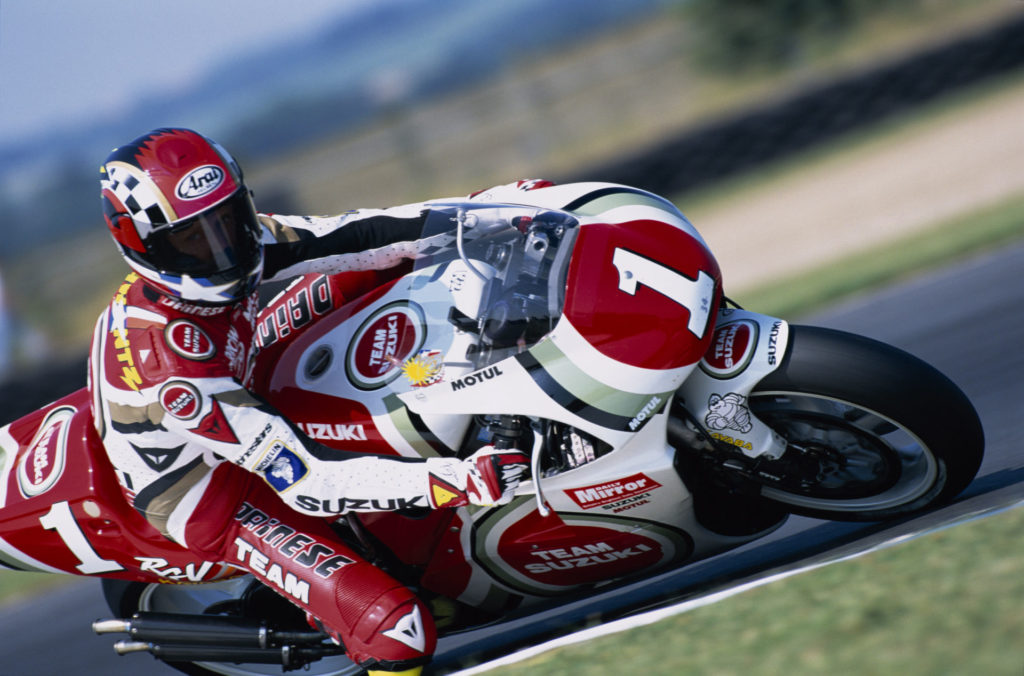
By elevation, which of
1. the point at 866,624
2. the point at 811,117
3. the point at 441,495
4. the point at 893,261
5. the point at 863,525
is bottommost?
the point at 811,117

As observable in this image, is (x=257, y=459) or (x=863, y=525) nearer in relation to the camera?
(x=257, y=459)

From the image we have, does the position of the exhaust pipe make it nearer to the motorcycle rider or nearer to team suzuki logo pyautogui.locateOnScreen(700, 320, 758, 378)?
the motorcycle rider

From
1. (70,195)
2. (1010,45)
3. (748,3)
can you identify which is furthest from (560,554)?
(70,195)

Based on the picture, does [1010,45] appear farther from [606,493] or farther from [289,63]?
[289,63]

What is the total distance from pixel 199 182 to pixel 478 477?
116cm

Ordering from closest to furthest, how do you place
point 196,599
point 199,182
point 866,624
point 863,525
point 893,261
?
point 866,624 → point 199,182 → point 863,525 → point 196,599 → point 893,261

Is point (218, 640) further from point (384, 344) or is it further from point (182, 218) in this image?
point (182, 218)

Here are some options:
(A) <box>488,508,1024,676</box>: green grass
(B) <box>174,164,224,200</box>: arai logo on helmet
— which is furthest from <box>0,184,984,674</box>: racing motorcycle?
(B) <box>174,164,224,200</box>: arai logo on helmet

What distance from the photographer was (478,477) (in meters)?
2.89

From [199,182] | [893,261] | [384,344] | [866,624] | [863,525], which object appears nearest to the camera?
[866,624]

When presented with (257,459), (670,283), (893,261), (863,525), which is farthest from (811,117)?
(257,459)

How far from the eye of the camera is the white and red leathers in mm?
2934

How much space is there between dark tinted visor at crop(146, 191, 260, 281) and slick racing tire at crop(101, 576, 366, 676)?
130 cm

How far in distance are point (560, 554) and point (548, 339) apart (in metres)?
0.80
